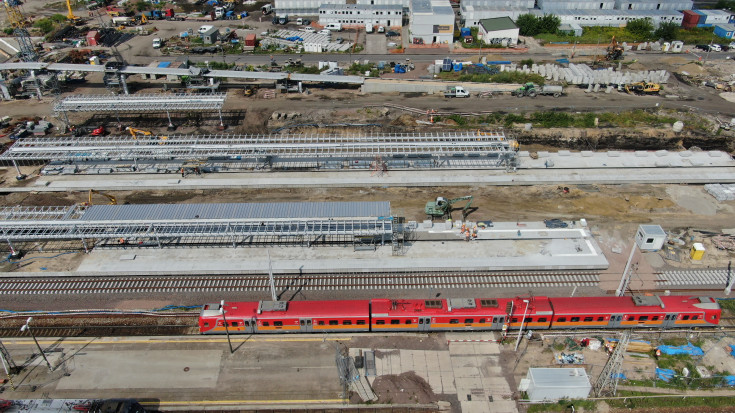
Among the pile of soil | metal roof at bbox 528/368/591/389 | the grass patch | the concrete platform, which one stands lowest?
the grass patch

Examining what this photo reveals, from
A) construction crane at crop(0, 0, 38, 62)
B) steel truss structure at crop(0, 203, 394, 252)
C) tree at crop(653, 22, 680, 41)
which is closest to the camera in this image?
steel truss structure at crop(0, 203, 394, 252)

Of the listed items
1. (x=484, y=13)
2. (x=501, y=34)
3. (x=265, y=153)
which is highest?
(x=484, y=13)

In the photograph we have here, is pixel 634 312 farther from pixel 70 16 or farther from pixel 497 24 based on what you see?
pixel 70 16

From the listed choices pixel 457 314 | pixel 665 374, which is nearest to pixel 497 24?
pixel 457 314

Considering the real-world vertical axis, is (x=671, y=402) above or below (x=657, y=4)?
below

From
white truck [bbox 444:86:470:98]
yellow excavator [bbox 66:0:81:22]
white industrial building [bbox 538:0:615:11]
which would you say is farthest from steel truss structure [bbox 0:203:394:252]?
white industrial building [bbox 538:0:615:11]

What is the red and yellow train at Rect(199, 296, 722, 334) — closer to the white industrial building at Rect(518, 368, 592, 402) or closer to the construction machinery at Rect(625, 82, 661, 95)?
the white industrial building at Rect(518, 368, 592, 402)

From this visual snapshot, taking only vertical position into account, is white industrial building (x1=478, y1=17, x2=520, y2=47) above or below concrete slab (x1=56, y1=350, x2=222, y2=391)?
above

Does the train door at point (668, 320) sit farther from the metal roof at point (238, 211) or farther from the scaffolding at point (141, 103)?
the scaffolding at point (141, 103)
